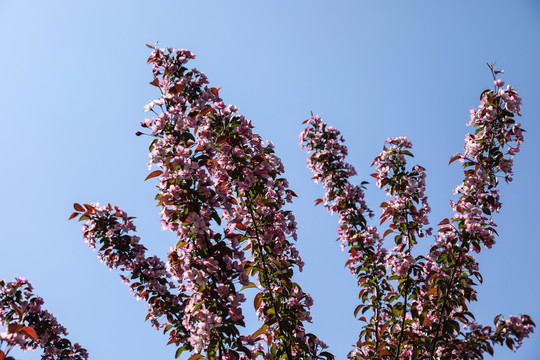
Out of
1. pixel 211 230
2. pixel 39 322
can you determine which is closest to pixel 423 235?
pixel 211 230

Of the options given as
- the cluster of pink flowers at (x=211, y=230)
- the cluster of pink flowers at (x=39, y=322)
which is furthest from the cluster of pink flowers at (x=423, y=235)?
the cluster of pink flowers at (x=39, y=322)

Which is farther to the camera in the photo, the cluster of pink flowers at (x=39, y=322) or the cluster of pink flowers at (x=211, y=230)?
the cluster of pink flowers at (x=39, y=322)

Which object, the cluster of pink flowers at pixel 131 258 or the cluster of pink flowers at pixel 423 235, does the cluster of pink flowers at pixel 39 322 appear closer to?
the cluster of pink flowers at pixel 131 258

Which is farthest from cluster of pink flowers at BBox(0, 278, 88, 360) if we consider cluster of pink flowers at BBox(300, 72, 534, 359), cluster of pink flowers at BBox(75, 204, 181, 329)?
cluster of pink flowers at BBox(300, 72, 534, 359)

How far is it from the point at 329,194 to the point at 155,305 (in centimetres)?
274

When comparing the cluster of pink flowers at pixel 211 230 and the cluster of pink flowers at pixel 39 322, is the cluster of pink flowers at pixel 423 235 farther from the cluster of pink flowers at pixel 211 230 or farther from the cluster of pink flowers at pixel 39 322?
the cluster of pink flowers at pixel 39 322

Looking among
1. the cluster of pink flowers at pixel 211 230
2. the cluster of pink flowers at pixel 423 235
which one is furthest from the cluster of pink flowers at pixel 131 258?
the cluster of pink flowers at pixel 423 235

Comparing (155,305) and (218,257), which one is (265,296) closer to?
(218,257)

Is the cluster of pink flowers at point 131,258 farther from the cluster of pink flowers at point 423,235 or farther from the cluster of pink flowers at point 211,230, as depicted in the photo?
the cluster of pink flowers at point 423,235

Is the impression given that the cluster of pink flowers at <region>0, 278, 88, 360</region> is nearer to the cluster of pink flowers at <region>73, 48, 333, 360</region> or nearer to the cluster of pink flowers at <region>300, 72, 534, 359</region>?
the cluster of pink flowers at <region>73, 48, 333, 360</region>

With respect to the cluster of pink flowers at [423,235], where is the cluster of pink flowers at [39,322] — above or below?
below

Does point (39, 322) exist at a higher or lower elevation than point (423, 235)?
lower

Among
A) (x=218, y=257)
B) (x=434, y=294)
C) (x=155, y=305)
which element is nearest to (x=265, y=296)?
(x=218, y=257)

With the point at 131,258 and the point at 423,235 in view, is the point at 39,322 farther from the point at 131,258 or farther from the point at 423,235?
the point at 423,235
